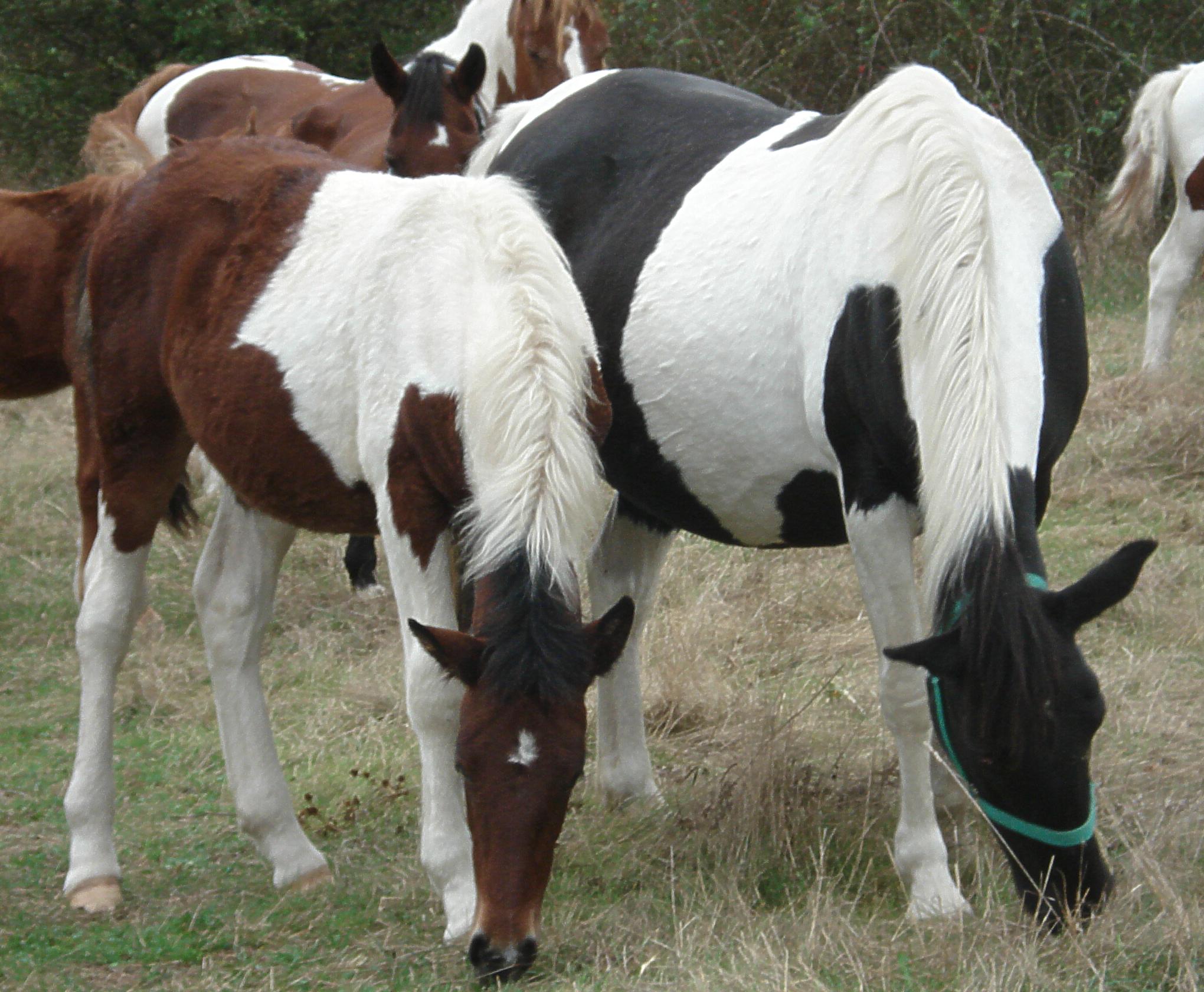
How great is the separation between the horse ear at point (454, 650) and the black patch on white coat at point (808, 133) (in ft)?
5.23

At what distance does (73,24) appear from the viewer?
43.9ft

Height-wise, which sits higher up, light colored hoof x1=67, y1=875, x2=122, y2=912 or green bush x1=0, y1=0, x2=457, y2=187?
light colored hoof x1=67, y1=875, x2=122, y2=912

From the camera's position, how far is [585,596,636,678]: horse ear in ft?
9.10

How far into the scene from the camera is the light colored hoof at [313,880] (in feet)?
12.0

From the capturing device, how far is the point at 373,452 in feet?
10.2

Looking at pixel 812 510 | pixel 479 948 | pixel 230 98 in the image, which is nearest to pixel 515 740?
pixel 479 948

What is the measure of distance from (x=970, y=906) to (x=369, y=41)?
38.9ft

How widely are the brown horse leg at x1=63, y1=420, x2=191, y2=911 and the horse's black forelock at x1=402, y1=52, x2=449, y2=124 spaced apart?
103 inches

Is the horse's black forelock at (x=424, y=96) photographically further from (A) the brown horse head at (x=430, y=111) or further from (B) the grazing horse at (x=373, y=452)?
(B) the grazing horse at (x=373, y=452)

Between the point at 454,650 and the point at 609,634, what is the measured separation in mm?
285

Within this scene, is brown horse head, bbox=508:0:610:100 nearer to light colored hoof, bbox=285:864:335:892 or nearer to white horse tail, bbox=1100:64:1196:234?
white horse tail, bbox=1100:64:1196:234

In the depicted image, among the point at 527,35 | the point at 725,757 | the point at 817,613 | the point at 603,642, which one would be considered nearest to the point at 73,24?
the point at 527,35

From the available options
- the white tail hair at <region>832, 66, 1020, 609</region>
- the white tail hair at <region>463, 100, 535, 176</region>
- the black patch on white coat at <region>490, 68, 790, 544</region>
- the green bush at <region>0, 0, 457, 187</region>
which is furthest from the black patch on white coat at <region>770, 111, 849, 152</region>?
the green bush at <region>0, 0, 457, 187</region>

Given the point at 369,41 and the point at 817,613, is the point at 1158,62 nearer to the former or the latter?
the point at 369,41
